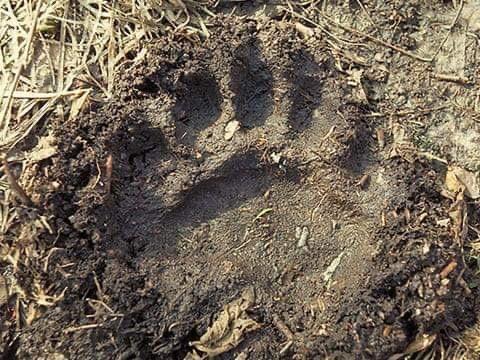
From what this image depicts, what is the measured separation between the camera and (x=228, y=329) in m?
1.54

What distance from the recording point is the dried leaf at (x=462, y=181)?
67.4 inches

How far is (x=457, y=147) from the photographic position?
5.85 feet

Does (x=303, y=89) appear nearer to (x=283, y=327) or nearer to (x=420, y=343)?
(x=283, y=327)

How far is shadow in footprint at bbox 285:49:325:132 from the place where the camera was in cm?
170

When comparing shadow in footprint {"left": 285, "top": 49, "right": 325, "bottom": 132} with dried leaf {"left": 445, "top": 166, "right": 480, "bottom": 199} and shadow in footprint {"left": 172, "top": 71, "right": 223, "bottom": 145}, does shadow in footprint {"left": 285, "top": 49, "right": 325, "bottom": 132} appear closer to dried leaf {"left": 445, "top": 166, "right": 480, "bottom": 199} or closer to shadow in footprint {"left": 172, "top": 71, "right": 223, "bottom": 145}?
shadow in footprint {"left": 172, "top": 71, "right": 223, "bottom": 145}

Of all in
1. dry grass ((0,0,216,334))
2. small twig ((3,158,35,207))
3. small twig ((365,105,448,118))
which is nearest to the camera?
small twig ((3,158,35,207))

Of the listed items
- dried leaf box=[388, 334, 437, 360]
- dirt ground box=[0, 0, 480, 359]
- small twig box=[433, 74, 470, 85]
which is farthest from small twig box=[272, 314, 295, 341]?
small twig box=[433, 74, 470, 85]

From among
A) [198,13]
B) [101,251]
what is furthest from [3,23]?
[101,251]

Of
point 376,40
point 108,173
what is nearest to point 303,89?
point 376,40

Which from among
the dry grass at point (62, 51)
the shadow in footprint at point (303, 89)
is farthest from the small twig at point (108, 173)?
the shadow in footprint at point (303, 89)

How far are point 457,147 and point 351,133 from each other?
393 millimetres

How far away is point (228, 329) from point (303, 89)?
0.78 metres

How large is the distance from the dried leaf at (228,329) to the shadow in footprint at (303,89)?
1.93ft

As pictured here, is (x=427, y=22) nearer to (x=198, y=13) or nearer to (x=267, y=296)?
(x=198, y=13)
